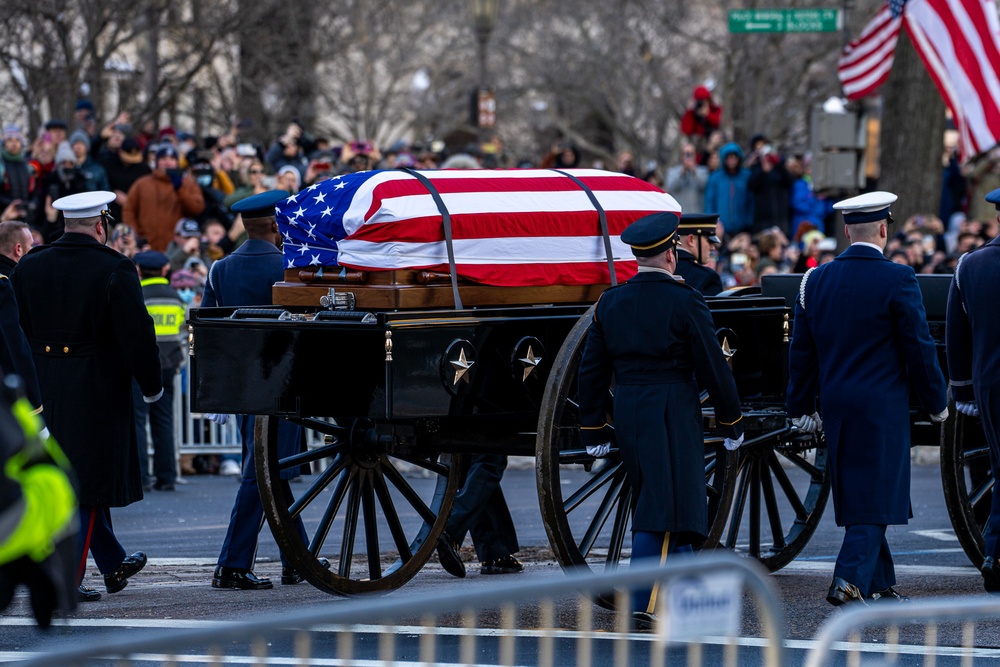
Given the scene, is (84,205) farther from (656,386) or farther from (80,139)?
(80,139)

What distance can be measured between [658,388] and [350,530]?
1.76 m

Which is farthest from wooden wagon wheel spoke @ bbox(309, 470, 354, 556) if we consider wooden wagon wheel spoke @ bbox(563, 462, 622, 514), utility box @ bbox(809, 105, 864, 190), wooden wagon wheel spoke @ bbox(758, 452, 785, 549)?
utility box @ bbox(809, 105, 864, 190)

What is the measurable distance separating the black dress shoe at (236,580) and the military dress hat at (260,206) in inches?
68.1

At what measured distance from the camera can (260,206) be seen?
28.1ft

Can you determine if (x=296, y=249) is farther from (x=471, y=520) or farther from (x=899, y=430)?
(x=899, y=430)

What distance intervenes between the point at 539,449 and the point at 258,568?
271cm

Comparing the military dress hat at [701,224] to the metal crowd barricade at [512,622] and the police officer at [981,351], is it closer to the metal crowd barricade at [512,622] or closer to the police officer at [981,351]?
the police officer at [981,351]

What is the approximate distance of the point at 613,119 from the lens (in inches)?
1410

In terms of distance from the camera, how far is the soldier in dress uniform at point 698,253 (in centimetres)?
870

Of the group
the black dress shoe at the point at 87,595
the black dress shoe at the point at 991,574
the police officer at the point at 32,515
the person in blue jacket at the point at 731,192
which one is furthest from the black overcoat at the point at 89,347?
the person in blue jacket at the point at 731,192

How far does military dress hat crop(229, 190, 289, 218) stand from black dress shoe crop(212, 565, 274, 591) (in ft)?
5.67

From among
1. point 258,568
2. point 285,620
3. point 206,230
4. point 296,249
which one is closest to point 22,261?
point 296,249

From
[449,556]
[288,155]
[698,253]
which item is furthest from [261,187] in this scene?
[449,556]

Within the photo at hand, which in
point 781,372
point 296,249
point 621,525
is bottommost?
point 621,525
